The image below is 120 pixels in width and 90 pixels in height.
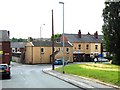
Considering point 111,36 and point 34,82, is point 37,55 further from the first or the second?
point 34,82

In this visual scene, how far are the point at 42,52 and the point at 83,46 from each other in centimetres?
1703

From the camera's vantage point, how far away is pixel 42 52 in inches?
3703

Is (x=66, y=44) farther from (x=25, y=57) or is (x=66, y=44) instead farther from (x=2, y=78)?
(x=2, y=78)

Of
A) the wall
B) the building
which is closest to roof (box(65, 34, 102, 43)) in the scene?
the wall

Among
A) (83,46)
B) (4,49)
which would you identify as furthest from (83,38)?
(4,49)

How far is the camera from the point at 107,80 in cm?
2800

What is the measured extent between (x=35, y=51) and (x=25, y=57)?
781 centimetres

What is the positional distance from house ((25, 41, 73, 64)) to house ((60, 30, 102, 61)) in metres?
7.74

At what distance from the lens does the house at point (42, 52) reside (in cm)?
9300

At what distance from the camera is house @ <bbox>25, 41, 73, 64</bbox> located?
93.0 metres

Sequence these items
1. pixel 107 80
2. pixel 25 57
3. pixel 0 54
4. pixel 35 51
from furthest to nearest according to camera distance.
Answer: pixel 25 57
pixel 35 51
pixel 0 54
pixel 107 80

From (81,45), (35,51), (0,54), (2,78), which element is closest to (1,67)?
(2,78)

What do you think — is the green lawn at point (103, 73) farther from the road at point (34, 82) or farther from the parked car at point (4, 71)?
the parked car at point (4, 71)

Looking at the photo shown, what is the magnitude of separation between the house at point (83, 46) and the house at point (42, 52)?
7.74m
